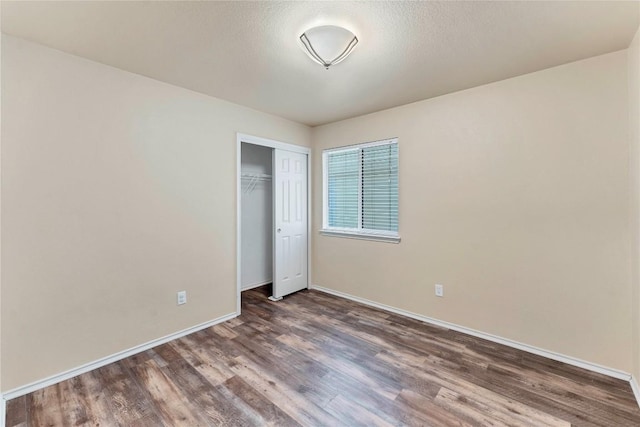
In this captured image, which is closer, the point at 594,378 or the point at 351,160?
the point at 594,378

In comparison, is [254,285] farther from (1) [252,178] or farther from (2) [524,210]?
(2) [524,210]

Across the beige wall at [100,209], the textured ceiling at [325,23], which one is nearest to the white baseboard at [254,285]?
the beige wall at [100,209]

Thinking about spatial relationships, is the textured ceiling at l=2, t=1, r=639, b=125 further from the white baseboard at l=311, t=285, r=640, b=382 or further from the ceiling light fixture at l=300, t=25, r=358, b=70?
the white baseboard at l=311, t=285, r=640, b=382

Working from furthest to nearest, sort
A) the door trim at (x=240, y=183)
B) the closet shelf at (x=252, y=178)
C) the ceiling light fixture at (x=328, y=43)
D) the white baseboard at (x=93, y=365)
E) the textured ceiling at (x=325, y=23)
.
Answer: the closet shelf at (x=252, y=178)
the door trim at (x=240, y=183)
the white baseboard at (x=93, y=365)
the ceiling light fixture at (x=328, y=43)
the textured ceiling at (x=325, y=23)

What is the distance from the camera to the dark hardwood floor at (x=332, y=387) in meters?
1.71

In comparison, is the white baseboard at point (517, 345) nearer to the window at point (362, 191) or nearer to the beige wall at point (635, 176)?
the beige wall at point (635, 176)

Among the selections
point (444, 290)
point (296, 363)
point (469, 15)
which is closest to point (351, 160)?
point (444, 290)

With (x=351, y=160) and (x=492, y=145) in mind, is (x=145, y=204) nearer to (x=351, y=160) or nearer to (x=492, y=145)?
(x=351, y=160)

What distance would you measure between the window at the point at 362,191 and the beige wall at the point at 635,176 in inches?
72.3

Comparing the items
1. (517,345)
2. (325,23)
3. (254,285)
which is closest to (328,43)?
(325,23)

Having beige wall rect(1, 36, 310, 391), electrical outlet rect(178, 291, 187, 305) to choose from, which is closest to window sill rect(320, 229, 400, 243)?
beige wall rect(1, 36, 310, 391)

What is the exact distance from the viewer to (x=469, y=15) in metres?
1.66

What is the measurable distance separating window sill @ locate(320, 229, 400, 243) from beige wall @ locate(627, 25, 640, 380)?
1835mm

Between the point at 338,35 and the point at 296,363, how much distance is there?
243 centimetres
